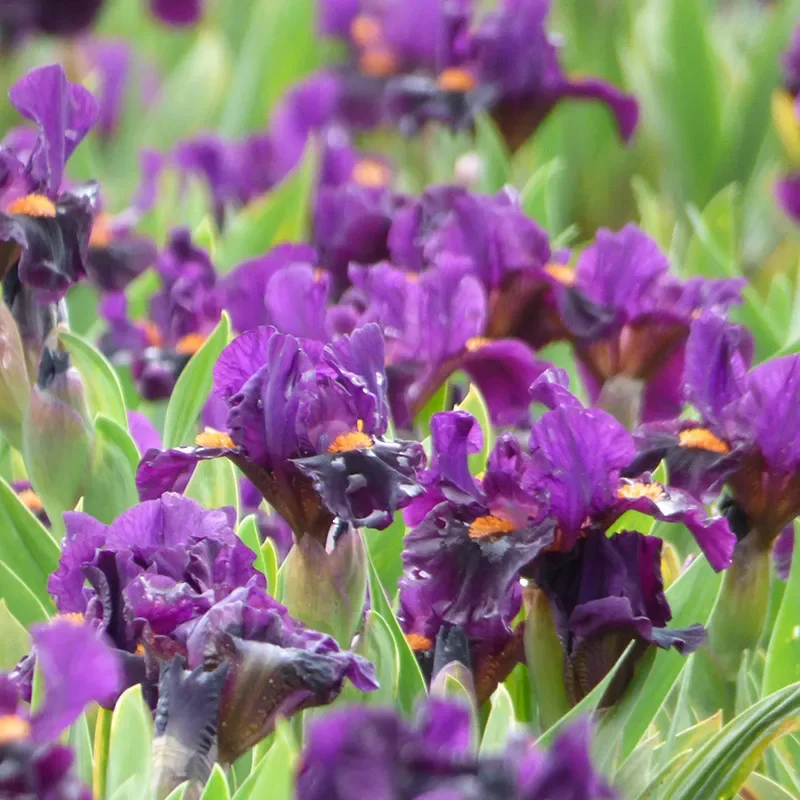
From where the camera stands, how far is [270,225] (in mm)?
1669

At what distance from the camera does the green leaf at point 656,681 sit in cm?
85

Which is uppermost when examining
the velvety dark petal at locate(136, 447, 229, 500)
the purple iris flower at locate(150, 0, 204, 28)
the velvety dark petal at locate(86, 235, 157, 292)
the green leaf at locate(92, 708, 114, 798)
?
the purple iris flower at locate(150, 0, 204, 28)

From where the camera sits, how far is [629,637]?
2.73ft

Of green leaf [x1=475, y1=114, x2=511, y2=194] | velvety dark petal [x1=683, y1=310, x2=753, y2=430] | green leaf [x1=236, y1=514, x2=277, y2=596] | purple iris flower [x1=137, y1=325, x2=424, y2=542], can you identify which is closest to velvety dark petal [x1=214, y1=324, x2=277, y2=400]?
purple iris flower [x1=137, y1=325, x2=424, y2=542]

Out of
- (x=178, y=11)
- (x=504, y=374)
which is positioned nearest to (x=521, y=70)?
(x=504, y=374)

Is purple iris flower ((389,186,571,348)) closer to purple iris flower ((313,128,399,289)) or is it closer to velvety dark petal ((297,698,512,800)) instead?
purple iris flower ((313,128,399,289))

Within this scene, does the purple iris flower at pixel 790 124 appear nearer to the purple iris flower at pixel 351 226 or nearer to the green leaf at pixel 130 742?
the purple iris flower at pixel 351 226

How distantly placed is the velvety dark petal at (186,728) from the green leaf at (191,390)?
0.38m

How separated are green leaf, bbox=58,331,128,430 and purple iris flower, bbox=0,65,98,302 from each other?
61 mm

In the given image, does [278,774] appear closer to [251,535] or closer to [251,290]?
[251,535]

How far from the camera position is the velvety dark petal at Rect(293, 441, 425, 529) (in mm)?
796

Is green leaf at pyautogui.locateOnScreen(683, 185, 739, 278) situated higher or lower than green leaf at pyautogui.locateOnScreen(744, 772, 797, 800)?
higher

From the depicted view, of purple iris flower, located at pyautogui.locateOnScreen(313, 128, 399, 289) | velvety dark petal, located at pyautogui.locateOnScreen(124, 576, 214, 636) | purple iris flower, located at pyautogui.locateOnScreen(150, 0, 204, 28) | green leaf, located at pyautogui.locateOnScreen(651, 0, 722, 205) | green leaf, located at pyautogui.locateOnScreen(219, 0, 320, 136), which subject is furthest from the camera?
purple iris flower, located at pyautogui.locateOnScreen(150, 0, 204, 28)

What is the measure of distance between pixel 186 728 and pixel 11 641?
0.77 feet
